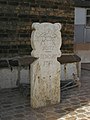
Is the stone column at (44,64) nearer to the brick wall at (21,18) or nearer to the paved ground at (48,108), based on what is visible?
the paved ground at (48,108)

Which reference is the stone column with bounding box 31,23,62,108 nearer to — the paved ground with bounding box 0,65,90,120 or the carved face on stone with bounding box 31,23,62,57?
the carved face on stone with bounding box 31,23,62,57

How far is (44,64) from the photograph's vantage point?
20.2ft

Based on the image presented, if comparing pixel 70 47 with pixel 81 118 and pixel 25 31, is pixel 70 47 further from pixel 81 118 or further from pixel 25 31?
pixel 81 118

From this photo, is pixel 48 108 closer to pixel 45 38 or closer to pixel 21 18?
pixel 45 38

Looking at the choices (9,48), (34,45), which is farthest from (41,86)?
(9,48)

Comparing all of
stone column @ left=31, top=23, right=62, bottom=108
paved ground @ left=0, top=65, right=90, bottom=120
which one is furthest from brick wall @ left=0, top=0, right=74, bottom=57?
stone column @ left=31, top=23, right=62, bottom=108

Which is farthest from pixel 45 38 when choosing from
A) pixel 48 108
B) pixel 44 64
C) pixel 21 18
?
pixel 21 18

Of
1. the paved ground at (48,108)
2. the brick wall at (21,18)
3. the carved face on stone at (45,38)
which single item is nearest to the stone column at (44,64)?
the carved face on stone at (45,38)

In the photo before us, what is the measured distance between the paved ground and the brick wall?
5.09 feet

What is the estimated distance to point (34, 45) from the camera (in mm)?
5992

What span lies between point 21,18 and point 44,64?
2728 mm

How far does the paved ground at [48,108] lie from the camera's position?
5531mm

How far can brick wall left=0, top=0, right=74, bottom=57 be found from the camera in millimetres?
8117

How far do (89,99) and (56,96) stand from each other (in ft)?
3.40
